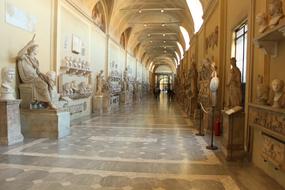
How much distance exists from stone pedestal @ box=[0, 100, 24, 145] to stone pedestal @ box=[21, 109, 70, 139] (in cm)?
67

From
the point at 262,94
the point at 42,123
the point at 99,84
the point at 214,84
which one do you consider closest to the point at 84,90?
the point at 99,84

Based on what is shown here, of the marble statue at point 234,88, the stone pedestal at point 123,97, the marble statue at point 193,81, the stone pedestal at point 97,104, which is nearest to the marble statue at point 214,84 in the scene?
the marble statue at point 234,88

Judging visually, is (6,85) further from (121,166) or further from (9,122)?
(121,166)

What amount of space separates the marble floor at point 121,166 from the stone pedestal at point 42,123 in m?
0.39

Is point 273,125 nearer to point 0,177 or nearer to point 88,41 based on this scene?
point 0,177

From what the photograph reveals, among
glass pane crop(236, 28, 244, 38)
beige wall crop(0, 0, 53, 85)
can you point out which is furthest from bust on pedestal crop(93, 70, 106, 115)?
glass pane crop(236, 28, 244, 38)

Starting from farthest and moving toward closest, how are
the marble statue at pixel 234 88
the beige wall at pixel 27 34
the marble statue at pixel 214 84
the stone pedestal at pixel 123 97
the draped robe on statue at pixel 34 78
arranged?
the stone pedestal at pixel 123 97 → the marble statue at pixel 214 84 → the draped robe on statue at pixel 34 78 → the beige wall at pixel 27 34 → the marble statue at pixel 234 88

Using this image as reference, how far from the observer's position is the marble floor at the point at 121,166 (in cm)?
417

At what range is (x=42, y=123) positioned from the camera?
768 centimetres

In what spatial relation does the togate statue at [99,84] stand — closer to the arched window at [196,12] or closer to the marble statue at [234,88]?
→ the arched window at [196,12]

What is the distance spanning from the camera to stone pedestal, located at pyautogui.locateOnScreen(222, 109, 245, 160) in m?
5.64

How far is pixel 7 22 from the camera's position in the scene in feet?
24.2

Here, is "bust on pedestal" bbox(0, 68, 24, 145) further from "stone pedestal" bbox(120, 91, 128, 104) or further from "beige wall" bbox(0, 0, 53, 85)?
"stone pedestal" bbox(120, 91, 128, 104)

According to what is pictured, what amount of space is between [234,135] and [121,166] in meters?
2.47
